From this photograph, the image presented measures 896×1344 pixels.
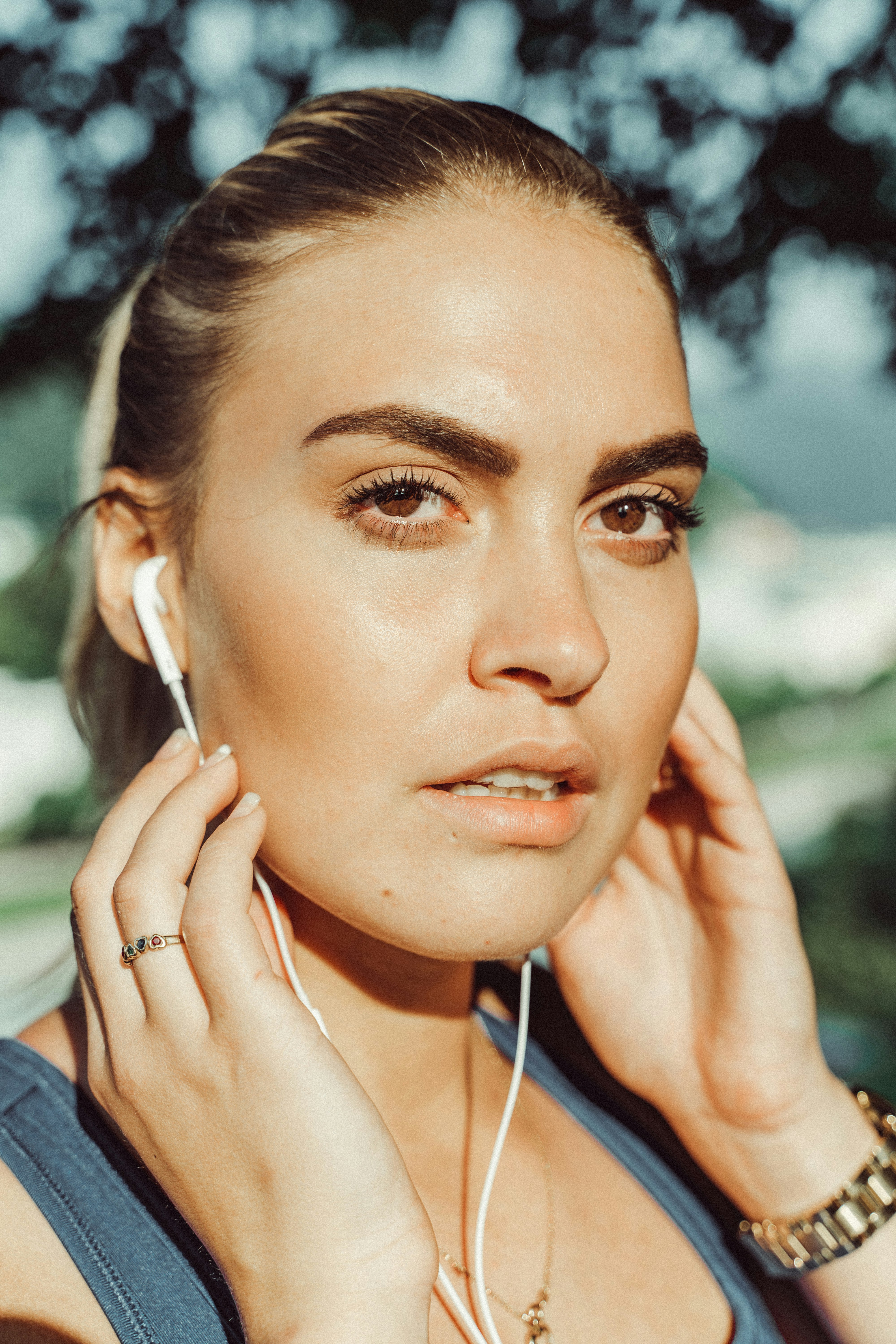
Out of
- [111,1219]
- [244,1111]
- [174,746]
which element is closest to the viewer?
[244,1111]

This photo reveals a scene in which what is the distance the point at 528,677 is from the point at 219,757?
0.43m

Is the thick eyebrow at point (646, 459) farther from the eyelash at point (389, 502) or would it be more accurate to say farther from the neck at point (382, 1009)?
the neck at point (382, 1009)

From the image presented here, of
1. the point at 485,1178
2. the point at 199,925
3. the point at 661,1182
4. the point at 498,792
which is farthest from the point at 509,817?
the point at 661,1182

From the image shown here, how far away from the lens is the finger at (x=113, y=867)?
1146mm

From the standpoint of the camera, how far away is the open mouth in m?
1.21

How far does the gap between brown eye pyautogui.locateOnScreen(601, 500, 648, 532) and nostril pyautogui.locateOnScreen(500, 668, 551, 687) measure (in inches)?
13.2

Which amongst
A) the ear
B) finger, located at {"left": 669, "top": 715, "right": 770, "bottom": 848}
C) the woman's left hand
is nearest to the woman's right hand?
the ear

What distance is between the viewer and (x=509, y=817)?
121 centimetres

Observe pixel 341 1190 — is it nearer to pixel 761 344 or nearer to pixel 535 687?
pixel 535 687

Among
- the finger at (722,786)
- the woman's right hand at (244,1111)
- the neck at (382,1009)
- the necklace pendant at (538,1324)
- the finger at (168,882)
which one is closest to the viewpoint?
the woman's right hand at (244,1111)

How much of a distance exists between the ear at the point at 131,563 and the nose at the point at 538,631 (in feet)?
1.59

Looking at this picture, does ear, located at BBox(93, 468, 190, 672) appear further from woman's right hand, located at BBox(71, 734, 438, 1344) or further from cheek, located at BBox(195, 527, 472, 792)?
woman's right hand, located at BBox(71, 734, 438, 1344)

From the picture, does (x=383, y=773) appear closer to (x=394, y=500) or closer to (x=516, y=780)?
(x=516, y=780)

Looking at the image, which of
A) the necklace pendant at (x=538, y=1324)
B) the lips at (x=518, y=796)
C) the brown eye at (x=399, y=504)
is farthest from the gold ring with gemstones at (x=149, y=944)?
the necklace pendant at (x=538, y=1324)
